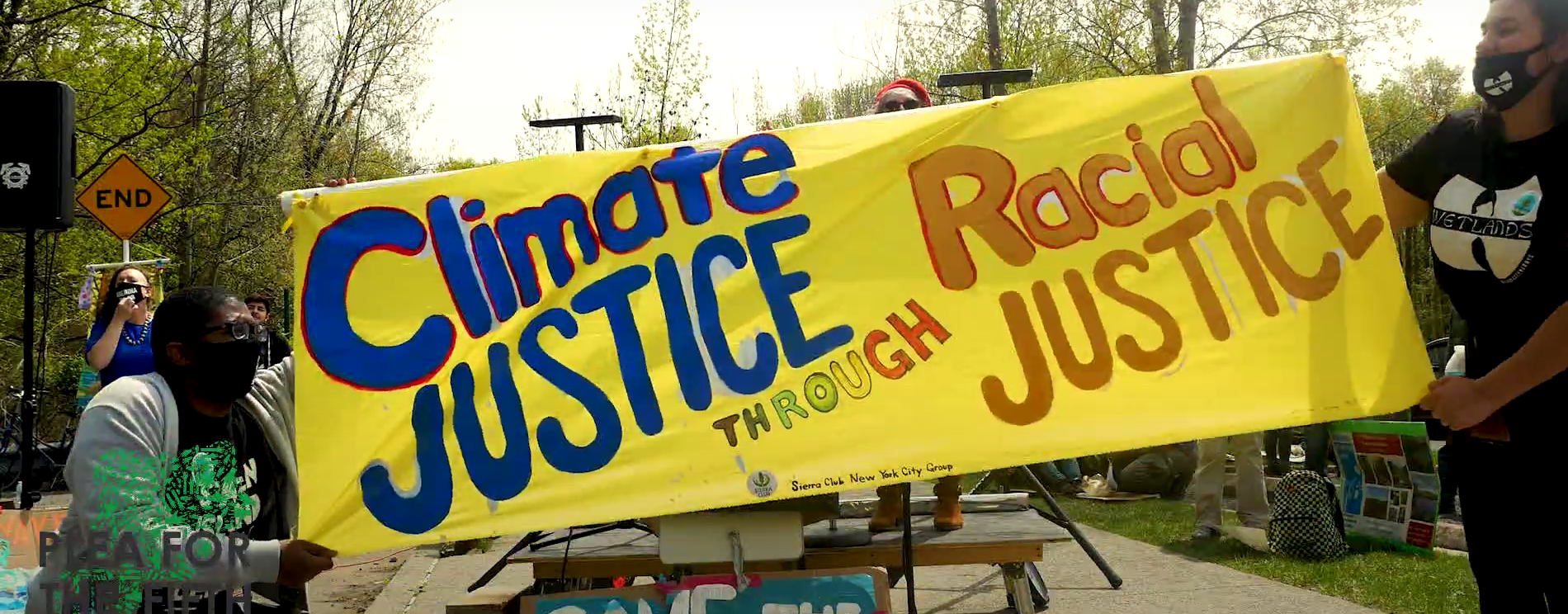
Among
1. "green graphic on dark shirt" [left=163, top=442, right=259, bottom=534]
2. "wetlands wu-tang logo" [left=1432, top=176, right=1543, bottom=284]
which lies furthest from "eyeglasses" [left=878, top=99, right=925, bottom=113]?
"green graphic on dark shirt" [left=163, top=442, right=259, bottom=534]

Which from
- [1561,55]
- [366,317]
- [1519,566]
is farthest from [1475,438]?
[366,317]

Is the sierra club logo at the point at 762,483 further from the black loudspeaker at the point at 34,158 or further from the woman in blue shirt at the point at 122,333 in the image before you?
the black loudspeaker at the point at 34,158

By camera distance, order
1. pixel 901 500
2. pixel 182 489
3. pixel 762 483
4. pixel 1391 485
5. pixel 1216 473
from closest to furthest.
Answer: pixel 182 489 → pixel 762 483 → pixel 901 500 → pixel 1391 485 → pixel 1216 473

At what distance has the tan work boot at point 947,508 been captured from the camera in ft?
16.8

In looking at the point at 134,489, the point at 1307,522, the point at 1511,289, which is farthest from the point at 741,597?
the point at 1307,522

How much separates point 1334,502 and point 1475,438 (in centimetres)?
506

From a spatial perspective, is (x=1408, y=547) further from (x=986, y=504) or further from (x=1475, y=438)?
(x=1475, y=438)

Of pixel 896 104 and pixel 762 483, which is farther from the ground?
pixel 896 104

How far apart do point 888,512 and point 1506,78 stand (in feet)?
9.15

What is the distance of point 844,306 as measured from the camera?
3.66 m

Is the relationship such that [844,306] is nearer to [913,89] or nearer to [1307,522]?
[913,89]

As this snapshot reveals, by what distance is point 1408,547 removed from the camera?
7.97 m

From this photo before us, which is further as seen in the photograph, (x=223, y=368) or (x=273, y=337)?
(x=273, y=337)

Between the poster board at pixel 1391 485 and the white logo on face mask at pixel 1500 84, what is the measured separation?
17.3ft
